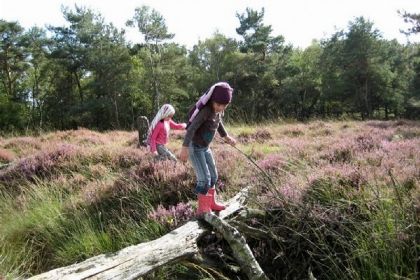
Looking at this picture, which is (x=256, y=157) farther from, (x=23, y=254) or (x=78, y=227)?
(x=23, y=254)

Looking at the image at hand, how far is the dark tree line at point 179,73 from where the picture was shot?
38.4m

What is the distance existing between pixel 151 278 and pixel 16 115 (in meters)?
44.4

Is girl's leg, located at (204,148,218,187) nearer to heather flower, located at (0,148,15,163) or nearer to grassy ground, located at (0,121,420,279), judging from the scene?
grassy ground, located at (0,121,420,279)

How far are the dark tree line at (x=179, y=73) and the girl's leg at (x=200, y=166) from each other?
31.3 m

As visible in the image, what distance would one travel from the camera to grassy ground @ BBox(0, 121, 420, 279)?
→ 12.5 ft

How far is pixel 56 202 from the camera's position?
676 centimetres

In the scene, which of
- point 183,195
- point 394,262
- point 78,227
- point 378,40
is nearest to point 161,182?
point 183,195

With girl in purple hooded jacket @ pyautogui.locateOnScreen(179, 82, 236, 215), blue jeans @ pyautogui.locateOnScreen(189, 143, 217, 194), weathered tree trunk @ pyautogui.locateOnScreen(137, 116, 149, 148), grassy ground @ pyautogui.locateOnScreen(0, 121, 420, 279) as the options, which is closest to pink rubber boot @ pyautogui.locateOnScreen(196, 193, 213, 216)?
girl in purple hooded jacket @ pyautogui.locateOnScreen(179, 82, 236, 215)

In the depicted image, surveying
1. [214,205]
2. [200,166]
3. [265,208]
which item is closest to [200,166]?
[200,166]

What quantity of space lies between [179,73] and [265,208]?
40.8 m

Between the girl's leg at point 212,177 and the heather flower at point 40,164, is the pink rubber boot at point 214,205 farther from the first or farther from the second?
the heather flower at point 40,164

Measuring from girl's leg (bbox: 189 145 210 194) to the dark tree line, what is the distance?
31.3 meters

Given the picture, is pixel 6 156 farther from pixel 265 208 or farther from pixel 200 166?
pixel 265 208

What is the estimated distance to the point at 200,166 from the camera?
4855 millimetres
